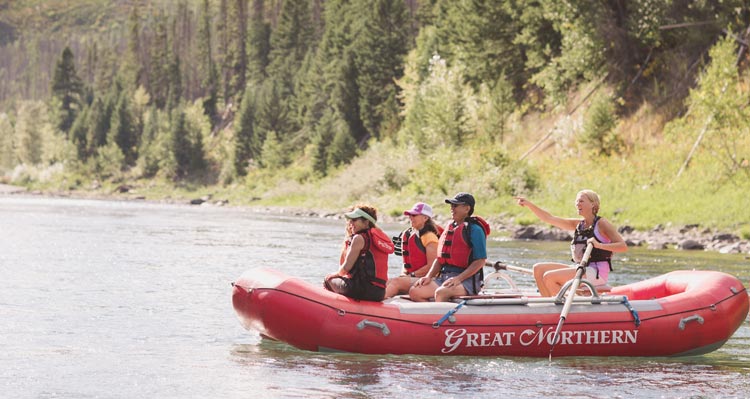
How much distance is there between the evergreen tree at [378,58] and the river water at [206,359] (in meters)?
45.5

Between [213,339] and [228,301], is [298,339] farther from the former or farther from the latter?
[228,301]

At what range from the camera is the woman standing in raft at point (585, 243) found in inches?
492

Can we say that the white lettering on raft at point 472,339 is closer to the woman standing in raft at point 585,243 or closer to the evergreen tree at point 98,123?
the woman standing in raft at point 585,243

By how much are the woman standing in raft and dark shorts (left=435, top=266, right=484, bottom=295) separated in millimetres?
925

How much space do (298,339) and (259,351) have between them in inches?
29.9

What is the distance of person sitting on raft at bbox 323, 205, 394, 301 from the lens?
11.9 meters

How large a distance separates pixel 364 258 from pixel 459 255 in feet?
4.04

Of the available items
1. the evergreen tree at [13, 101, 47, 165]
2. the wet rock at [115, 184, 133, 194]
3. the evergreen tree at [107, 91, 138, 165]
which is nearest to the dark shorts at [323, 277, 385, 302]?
the wet rock at [115, 184, 133, 194]

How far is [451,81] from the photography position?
49.6 m

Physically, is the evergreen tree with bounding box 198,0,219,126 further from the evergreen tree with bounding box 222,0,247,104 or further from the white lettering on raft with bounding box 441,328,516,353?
the white lettering on raft with bounding box 441,328,516,353

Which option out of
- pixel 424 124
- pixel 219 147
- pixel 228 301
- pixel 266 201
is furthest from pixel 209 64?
pixel 228 301

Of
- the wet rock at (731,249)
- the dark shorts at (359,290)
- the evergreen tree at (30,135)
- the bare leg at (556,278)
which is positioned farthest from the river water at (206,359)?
the evergreen tree at (30,135)

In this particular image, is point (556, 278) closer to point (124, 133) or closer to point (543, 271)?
point (543, 271)

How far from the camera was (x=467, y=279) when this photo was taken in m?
12.6
